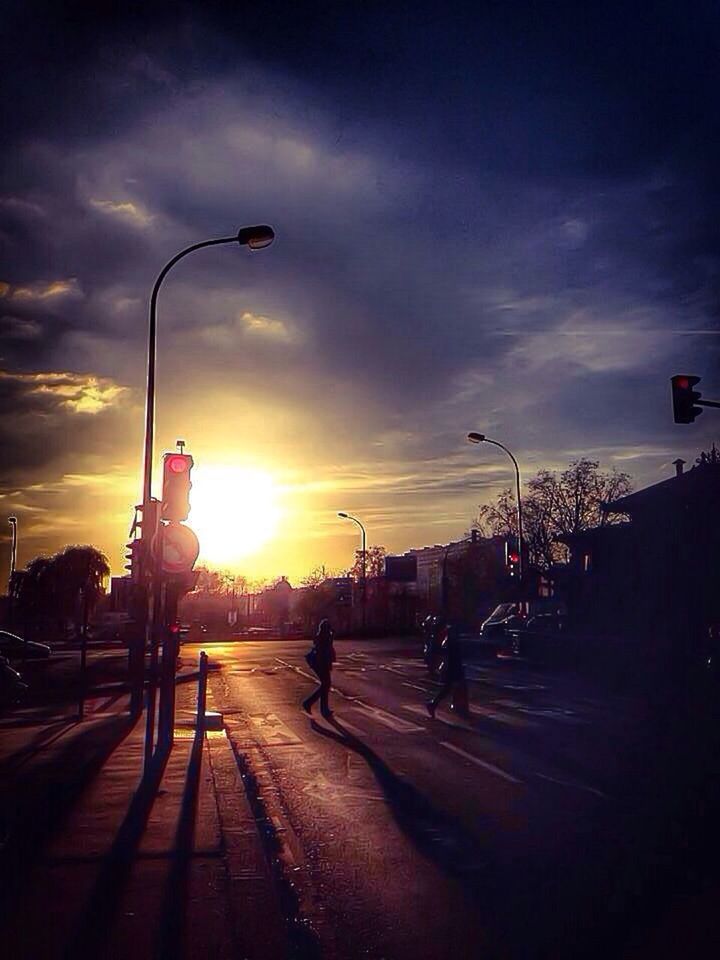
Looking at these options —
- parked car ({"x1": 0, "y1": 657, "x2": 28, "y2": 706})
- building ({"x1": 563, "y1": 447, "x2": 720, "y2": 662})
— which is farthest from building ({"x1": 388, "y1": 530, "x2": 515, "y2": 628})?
parked car ({"x1": 0, "y1": 657, "x2": 28, "y2": 706})

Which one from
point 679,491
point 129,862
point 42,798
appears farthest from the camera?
point 679,491

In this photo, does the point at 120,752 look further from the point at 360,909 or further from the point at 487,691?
the point at 487,691

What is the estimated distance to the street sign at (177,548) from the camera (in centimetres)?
1372

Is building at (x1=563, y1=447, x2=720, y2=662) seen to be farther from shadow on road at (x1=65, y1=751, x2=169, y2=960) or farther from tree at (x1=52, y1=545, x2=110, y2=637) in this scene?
tree at (x1=52, y1=545, x2=110, y2=637)

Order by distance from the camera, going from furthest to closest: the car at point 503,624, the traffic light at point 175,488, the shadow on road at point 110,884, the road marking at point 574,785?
1. the car at point 503,624
2. the traffic light at point 175,488
3. the road marking at point 574,785
4. the shadow on road at point 110,884

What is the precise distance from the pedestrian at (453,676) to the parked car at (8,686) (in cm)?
925

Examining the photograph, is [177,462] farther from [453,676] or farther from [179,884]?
[179,884]

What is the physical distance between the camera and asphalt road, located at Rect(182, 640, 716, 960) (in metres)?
5.64

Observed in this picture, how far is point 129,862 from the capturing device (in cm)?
733

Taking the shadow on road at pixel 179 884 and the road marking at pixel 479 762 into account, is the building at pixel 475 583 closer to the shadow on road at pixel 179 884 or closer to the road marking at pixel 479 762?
the road marking at pixel 479 762

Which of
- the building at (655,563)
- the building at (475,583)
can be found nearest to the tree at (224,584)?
the building at (475,583)

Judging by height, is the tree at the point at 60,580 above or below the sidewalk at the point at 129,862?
above

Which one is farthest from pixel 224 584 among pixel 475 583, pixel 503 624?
pixel 503 624

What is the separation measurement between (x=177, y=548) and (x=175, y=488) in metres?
0.87
